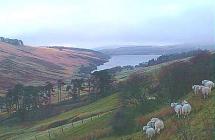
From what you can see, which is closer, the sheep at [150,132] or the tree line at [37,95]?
the sheep at [150,132]

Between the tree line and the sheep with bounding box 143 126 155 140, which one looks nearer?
the sheep with bounding box 143 126 155 140

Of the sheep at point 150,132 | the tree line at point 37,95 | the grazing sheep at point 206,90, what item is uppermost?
the grazing sheep at point 206,90

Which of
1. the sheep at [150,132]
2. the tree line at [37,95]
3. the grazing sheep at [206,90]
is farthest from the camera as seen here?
the tree line at [37,95]

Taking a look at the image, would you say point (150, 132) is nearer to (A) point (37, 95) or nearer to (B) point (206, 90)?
(B) point (206, 90)

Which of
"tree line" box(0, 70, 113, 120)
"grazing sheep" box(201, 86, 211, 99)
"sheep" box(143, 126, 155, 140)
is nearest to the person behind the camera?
"sheep" box(143, 126, 155, 140)

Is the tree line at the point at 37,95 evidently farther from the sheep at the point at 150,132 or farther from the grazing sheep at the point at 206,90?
the sheep at the point at 150,132

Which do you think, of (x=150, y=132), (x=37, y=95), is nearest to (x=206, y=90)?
(x=150, y=132)

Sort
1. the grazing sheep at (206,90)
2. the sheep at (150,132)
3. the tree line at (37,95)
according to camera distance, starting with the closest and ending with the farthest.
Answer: the sheep at (150,132) < the grazing sheep at (206,90) < the tree line at (37,95)

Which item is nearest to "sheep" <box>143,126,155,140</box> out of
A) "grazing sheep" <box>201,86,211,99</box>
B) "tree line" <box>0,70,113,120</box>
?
"grazing sheep" <box>201,86,211,99</box>

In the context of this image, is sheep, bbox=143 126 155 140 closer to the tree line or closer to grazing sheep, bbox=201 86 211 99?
grazing sheep, bbox=201 86 211 99

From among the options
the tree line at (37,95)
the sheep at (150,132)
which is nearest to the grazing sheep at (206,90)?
the sheep at (150,132)

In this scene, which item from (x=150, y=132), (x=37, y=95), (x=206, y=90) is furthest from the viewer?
(x=37, y=95)

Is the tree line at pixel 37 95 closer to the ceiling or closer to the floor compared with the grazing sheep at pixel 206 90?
closer to the floor

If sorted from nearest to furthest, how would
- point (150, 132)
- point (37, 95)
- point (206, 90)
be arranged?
A: point (150, 132) < point (206, 90) < point (37, 95)
